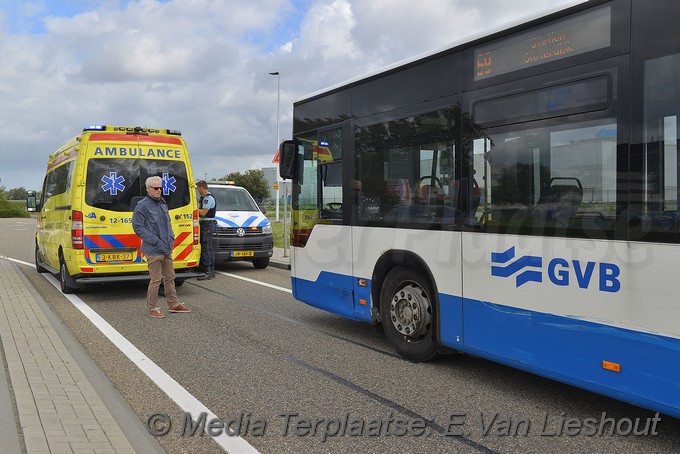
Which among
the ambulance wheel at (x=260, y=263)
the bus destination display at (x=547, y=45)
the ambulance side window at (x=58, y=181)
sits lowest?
the ambulance wheel at (x=260, y=263)

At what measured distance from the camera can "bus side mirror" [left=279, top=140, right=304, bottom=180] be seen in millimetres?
7367

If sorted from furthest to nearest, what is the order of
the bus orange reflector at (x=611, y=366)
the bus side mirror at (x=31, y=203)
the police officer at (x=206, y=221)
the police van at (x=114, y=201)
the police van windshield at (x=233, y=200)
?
the police van windshield at (x=233, y=200) < the bus side mirror at (x=31, y=203) < the police officer at (x=206, y=221) < the police van at (x=114, y=201) < the bus orange reflector at (x=611, y=366)

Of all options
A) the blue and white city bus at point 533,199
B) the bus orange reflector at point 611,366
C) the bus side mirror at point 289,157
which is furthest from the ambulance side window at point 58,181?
the bus orange reflector at point 611,366

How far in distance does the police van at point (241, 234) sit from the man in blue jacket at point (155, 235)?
15.8 ft

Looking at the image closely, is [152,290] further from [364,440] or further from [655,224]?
[655,224]

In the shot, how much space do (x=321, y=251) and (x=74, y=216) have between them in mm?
4554

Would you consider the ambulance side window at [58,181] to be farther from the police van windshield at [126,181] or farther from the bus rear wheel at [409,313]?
the bus rear wheel at [409,313]

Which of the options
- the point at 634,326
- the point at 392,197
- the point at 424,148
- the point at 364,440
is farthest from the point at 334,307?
the point at 634,326

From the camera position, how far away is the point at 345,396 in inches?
187

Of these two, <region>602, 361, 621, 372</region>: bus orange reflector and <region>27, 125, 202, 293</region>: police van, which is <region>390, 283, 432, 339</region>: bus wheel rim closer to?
<region>602, 361, 621, 372</region>: bus orange reflector

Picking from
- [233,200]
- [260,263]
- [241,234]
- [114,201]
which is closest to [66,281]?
[114,201]

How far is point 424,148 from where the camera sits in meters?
5.36

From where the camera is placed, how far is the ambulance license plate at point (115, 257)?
9.35 m

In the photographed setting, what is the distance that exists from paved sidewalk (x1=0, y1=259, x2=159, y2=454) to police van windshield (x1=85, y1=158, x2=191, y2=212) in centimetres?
299
